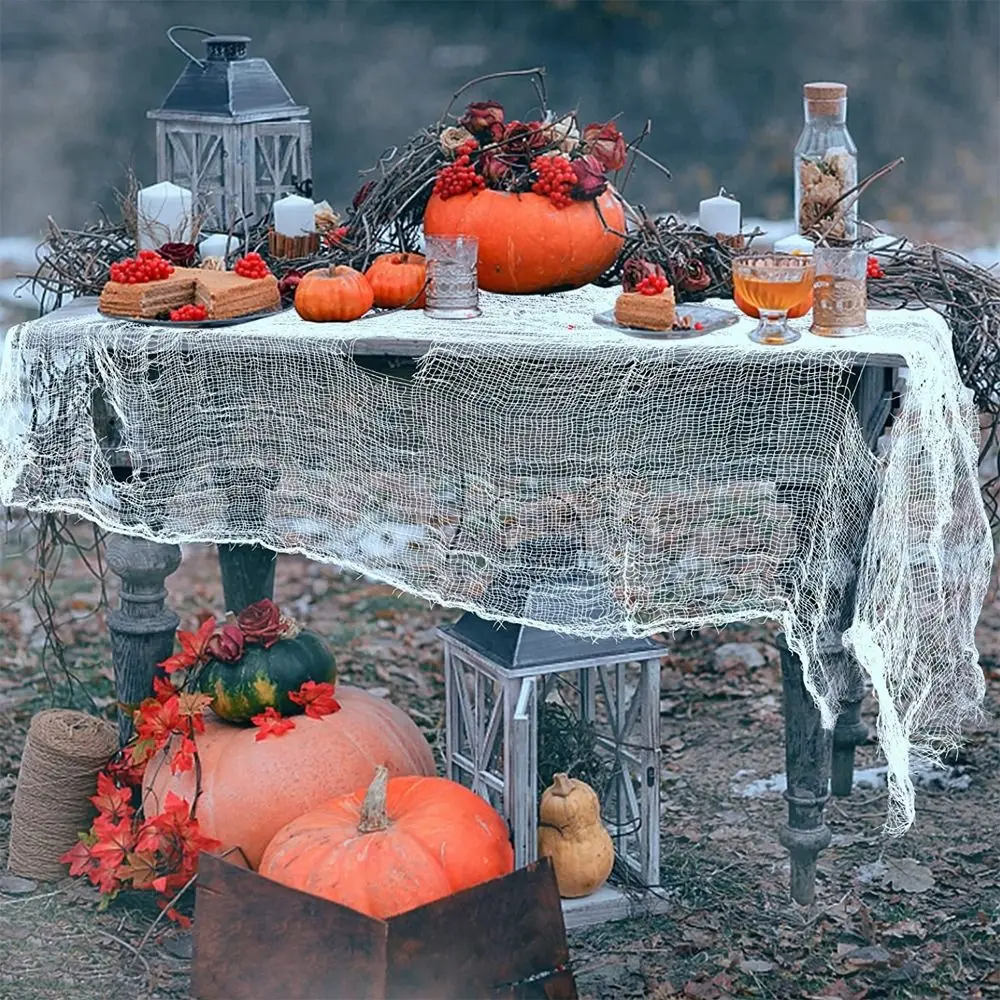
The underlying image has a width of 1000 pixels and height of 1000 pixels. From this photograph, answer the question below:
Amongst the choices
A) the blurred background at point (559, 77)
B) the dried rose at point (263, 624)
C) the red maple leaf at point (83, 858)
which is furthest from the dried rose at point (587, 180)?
the blurred background at point (559, 77)

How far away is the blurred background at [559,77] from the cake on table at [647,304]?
20.5 feet

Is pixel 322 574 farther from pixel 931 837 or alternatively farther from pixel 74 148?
pixel 74 148

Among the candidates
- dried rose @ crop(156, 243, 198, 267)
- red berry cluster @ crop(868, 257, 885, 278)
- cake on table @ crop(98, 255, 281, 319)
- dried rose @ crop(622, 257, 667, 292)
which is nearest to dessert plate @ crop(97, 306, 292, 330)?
cake on table @ crop(98, 255, 281, 319)

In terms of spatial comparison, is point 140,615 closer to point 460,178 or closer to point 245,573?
point 245,573

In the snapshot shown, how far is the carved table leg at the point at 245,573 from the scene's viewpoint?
16.0 ft

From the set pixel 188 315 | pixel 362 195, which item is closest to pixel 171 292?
pixel 188 315

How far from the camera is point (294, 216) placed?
4.18m

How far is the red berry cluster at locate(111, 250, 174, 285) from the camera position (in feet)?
12.7

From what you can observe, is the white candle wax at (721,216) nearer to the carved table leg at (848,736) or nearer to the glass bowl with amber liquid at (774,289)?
the glass bowl with amber liquid at (774,289)

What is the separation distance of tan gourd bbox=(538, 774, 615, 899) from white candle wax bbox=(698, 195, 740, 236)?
1.34 meters

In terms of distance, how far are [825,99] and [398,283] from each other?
105 centimetres

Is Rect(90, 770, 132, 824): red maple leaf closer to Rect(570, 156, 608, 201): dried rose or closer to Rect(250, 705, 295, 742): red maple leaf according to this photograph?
Rect(250, 705, 295, 742): red maple leaf

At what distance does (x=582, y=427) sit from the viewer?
362 cm

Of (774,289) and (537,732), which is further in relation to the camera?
(537,732)
